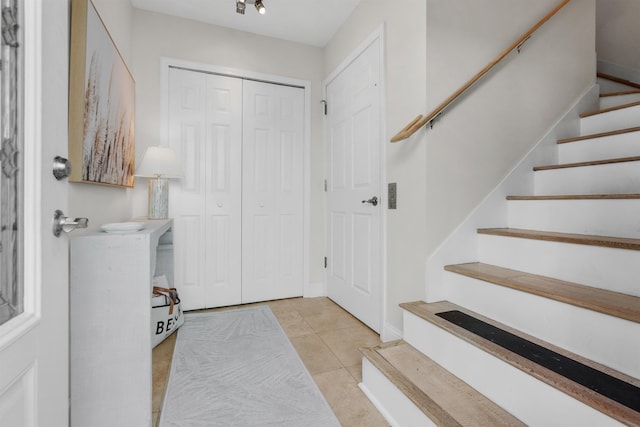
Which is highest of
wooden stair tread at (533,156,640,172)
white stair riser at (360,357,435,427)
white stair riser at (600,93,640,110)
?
white stair riser at (600,93,640,110)

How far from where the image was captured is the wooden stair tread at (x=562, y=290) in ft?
3.36

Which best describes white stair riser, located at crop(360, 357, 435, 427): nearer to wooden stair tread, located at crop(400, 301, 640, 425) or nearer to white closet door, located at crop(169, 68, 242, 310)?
wooden stair tread, located at crop(400, 301, 640, 425)

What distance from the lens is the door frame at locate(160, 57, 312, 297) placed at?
2500 millimetres

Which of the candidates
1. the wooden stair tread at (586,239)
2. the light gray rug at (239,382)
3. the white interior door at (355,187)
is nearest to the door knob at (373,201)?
the white interior door at (355,187)

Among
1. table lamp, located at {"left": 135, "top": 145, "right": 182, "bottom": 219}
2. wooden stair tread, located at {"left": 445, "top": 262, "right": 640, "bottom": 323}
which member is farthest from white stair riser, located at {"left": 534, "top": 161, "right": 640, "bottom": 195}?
table lamp, located at {"left": 135, "top": 145, "right": 182, "bottom": 219}

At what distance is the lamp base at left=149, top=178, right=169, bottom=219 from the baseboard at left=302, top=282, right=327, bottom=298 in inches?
57.0

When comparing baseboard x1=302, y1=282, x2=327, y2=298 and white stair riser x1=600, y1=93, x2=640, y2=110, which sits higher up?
white stair riser x1=600, y1=93, x2=640, y2=110

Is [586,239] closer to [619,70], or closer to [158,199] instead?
[158,199]

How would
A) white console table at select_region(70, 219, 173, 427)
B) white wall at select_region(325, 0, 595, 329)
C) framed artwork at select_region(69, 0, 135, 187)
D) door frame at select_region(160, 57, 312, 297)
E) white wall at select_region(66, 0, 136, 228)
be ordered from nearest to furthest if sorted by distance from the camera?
white console table at select_region(70, 219, 173, 427), framed artwork at select_region(69, 0, 135, 187), white wall at select_region(66, 0, 136, 228), white wall at select_region(325, 0, 595, 329), door frame at select_region(160, 57, 312, 297)

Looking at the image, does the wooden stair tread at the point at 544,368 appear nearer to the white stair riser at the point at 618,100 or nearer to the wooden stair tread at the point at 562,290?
the wooden stair tread at the point at 562,290

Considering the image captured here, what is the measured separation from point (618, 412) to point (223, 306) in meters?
2.56

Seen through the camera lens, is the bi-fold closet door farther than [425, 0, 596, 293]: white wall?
Yes

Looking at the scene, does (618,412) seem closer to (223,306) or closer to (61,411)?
(61,411)

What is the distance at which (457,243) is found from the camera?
1.73 m
